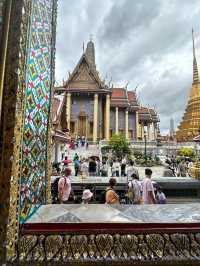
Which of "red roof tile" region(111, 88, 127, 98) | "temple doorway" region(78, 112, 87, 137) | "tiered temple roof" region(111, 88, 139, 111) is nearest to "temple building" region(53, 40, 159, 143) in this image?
"temple doorway" region(78, 112, 87, 137)

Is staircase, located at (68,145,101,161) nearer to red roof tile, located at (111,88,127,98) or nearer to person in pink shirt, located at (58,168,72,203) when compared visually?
red roof tile, located at (111,88,127,98)

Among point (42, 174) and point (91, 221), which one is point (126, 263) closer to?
point (91, 221)

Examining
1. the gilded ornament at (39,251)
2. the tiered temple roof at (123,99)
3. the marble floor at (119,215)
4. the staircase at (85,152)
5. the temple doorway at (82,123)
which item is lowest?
the gilded ornament at (39,251)

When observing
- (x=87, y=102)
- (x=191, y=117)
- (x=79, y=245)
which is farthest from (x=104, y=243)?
(x=191, y=117)

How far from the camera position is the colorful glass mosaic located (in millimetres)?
1383

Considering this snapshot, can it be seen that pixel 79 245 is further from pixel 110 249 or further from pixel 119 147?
A: pixel 119 147

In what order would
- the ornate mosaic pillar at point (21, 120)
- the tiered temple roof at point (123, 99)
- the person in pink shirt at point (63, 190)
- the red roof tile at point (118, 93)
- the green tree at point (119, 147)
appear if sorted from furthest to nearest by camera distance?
the red roof tile at point (118, 93) < the tiered temple roof at point (123, 99) < the green tree at point (119, 147) < the person in pink shirt at point (63, 190) < the ornate mosaic pillar at point (21, 120)

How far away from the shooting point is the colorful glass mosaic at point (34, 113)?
1383 millimetres

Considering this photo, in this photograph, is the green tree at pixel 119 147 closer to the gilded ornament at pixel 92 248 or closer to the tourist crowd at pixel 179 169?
the tourist crowd at pixel 179 169

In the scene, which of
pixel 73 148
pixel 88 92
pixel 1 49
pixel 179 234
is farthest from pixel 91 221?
pixel 88 92

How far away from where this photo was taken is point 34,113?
1576 millimetres

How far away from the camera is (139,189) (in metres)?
3.63

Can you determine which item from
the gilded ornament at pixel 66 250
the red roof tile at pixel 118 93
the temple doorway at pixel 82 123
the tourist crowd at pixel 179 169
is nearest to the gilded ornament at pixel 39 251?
the gilded ornament at pixel 66 250

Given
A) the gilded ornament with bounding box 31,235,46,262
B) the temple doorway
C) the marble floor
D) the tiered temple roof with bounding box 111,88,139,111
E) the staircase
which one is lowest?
the gilded ornament with bounding box 31,235,46,262
